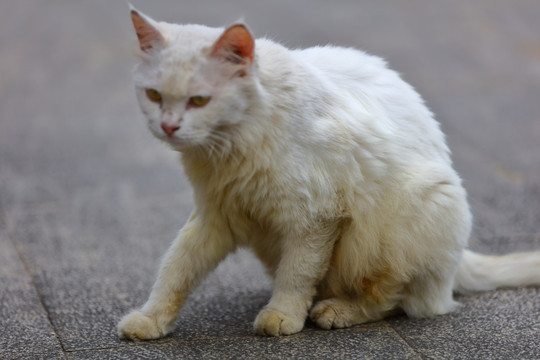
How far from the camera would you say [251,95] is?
3.03 metres

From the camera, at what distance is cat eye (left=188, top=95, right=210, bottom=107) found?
9.64ft

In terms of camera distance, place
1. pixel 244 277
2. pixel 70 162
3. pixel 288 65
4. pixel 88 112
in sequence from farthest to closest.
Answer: pixel 88 112 → pixel 70 162 → pixel 244 277 → pixel 288 65

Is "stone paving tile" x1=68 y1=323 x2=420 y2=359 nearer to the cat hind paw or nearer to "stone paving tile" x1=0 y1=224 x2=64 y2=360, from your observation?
the cat hind paw

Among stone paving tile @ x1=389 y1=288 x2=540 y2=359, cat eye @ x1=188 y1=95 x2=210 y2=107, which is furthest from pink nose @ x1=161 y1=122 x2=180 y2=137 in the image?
stone paving tile @ x1=389 y1=288 x2=540 y2=359

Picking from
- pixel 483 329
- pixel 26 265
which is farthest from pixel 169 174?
pixel 483 329

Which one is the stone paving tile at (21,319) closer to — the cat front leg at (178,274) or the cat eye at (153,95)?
the cat front leg at (178,274)

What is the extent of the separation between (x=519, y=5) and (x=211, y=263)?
26.6 ft

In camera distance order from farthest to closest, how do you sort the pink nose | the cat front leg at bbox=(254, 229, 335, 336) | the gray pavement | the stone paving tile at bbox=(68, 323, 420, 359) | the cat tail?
the cat tail, the gray pavement, the cat front leg at bbox=(254, 229, 335, 336), the stone paving tile at bbox=(68, 323, 420, 359), the pink nose

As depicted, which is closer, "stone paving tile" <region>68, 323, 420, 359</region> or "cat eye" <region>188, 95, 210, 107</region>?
"cat eye" <region>188, 95, 210, 107</region>

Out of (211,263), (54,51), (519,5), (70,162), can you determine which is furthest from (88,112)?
(519,5)

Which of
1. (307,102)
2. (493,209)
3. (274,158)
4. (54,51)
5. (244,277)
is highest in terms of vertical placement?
(307,102)

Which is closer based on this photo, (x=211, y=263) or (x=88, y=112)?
(x=211, y=263)

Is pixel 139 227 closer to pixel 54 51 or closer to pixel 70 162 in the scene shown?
pixel 70 162

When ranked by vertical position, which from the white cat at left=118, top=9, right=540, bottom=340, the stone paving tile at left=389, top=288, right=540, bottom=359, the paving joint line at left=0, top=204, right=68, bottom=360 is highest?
the white cat at left=118, top=9, right=540, bottom=340
